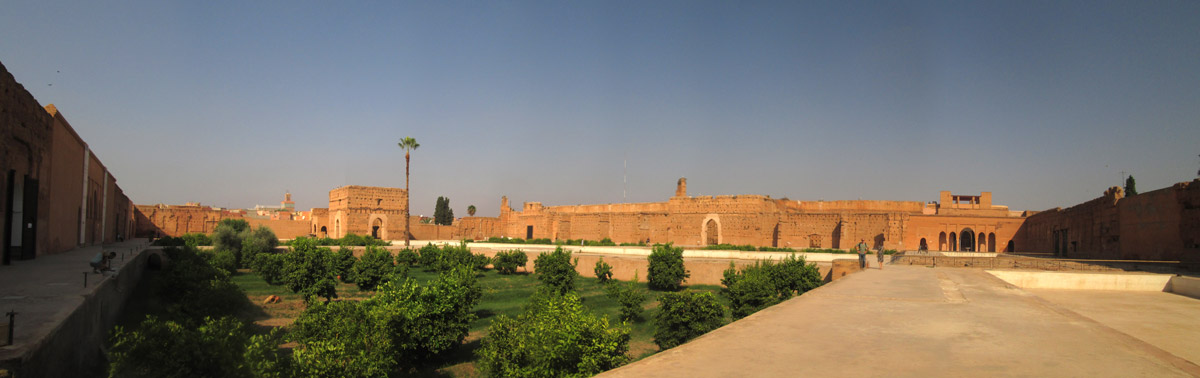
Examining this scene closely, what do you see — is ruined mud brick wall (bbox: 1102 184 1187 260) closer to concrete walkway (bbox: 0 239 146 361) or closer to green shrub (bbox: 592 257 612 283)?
green shrub (bbox: 592 257 612 283)

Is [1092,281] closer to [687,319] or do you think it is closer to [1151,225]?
[1151,225]

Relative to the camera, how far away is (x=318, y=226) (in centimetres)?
3622

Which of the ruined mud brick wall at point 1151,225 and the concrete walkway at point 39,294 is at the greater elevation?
the ruined mud brick wall at point 1151,225

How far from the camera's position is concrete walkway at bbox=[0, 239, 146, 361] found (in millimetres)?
4441

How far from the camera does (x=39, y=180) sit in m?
12.1

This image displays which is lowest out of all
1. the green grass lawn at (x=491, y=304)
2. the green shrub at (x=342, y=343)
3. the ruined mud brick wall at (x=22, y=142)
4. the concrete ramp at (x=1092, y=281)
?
the green grass lawn at (x=491, y=304)

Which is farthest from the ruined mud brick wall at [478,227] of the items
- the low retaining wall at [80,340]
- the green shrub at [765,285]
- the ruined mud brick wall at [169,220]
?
the low retaining wall at [80,340]

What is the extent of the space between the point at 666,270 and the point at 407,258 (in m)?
11.2

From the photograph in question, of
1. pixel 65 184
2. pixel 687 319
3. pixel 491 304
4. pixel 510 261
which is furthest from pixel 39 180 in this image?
pixel 687 319

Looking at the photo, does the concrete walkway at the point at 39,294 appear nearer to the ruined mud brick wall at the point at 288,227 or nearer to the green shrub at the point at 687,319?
the green shrub at the point at 687,319

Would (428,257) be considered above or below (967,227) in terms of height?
below

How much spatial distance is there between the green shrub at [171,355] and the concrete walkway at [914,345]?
10.7ft

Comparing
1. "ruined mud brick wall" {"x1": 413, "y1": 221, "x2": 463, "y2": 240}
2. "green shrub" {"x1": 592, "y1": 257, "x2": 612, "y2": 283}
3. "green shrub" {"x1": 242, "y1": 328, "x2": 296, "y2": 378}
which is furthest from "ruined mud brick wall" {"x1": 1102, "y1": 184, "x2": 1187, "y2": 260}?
"ruined mud brick wall" {"x1": 413, "y1": 221, "x2": 463, "y2": 240}

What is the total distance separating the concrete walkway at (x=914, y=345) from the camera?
3713 millimetres
